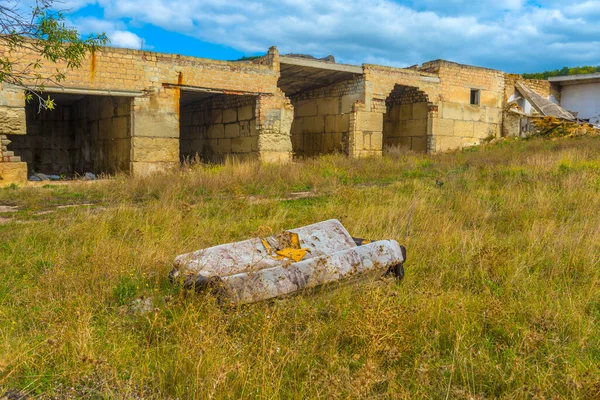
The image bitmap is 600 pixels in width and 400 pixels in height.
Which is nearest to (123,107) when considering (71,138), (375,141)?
(71,138)

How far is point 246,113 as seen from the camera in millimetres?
15242

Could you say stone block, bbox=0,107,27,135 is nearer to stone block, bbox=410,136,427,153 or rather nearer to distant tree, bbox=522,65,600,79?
stone block, bbox=410,136,427,153

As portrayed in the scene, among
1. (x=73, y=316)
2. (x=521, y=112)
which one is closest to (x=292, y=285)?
(x=73, y=316)

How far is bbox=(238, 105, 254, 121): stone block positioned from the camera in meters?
15.0

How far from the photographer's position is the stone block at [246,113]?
15000 mm

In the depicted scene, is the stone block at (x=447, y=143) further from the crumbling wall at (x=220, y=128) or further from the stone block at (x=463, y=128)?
the crumbling wall at (x=220, y=128)

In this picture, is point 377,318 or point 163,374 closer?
point 163,374

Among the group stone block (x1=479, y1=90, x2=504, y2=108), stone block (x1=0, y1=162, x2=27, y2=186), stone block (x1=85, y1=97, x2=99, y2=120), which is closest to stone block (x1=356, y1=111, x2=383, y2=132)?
stone block (x1=479, y1=90, x2=504, y2=108)

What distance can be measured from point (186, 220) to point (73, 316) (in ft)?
10.2

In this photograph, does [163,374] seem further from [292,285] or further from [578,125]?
[578,125]

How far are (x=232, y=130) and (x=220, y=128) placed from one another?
85cm

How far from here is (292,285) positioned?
358 centimetres

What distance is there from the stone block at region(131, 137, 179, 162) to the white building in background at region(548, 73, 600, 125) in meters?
19.4

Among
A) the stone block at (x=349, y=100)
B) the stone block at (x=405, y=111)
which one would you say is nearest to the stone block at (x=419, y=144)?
the stone block at (x=405, y=111)
